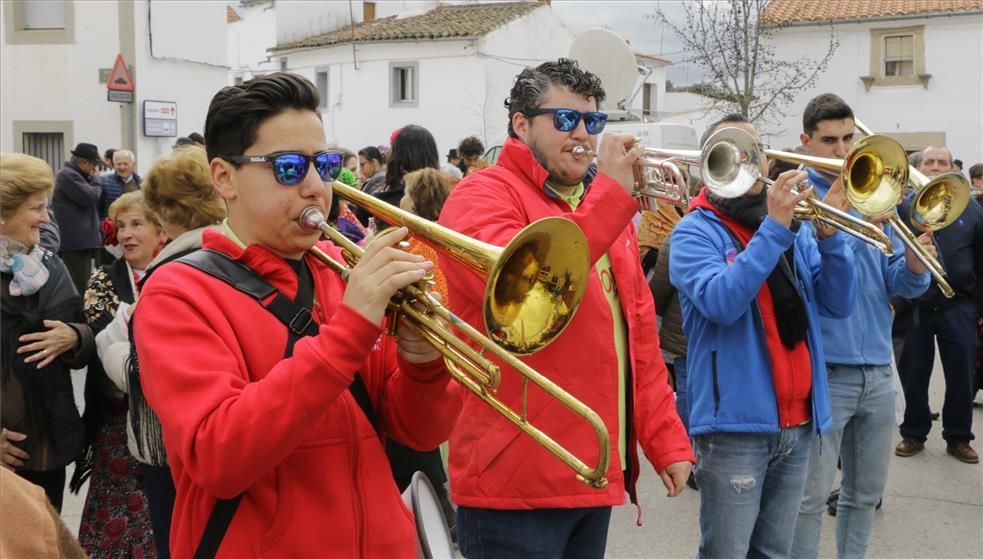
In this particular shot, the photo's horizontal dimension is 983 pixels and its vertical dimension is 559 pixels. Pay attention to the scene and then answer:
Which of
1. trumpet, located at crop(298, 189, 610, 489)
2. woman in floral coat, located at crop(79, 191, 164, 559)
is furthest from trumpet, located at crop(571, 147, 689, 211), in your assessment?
woman in floral coat, located at crop(79, 191, 164, 559)

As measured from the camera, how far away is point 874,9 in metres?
27.5

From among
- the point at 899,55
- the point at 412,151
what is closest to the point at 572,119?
the point at 412,151

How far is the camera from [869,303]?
14.1ft

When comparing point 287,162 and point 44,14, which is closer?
point 287,162

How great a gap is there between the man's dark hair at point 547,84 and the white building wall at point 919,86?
924 inches

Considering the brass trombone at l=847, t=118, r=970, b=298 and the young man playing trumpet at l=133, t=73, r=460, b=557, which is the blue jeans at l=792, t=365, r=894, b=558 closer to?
the brass trombone at l=847, t=118, r=970, b=298

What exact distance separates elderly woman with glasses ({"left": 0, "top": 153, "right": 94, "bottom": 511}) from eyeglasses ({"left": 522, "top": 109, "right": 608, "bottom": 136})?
75.4 inches

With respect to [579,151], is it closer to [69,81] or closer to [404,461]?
[404,461]

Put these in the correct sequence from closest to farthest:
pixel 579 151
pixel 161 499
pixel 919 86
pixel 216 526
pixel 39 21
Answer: pixel 216 526
pixel 579 151
pixel 161 499
pixel 39 21
pixel 919 86

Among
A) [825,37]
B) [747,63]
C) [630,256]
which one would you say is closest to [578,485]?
[630,256]

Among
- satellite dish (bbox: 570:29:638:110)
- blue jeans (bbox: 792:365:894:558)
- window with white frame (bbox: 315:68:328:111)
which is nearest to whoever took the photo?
blue jeans (bbox: 792:365:894:558)

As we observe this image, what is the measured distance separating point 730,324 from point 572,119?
3.17 feet

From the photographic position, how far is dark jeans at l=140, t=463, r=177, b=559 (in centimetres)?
316

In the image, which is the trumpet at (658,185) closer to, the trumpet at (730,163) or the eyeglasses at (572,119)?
the eyeglasses at (572,119)
